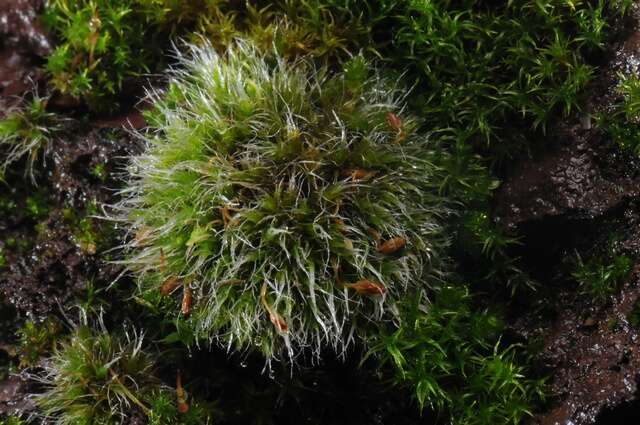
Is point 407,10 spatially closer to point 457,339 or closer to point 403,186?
point 403,186

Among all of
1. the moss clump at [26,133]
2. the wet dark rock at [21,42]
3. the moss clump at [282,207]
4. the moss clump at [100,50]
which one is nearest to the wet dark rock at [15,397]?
the moss clump at [282,207]

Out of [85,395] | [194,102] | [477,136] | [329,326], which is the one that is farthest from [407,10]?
[85,395]

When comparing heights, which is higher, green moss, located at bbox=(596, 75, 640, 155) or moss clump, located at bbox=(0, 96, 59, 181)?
moss clump, located at bbox=(0, 96, 59, 181)

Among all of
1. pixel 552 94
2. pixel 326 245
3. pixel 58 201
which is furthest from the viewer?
pixel 58 201

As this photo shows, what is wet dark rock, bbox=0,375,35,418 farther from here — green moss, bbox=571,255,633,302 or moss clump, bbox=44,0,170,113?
green moss, bbox=571,255,633,302

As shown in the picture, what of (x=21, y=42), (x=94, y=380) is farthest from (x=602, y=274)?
(x=21, y=42)

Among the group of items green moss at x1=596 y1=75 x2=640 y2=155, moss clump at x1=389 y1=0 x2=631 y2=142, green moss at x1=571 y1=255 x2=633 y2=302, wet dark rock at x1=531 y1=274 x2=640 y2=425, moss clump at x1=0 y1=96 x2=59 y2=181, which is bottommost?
wet dark rock at x1=531 y1=274 x2=640 y2=425

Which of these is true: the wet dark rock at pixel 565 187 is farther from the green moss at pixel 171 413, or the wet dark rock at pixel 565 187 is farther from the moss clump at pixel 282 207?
the green moss at pixel 171 413

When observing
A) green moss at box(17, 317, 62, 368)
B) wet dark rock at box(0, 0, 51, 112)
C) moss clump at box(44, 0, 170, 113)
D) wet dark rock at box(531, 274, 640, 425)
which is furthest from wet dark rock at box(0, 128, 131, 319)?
wet dark rock at box(531, 274, 640, 425)
